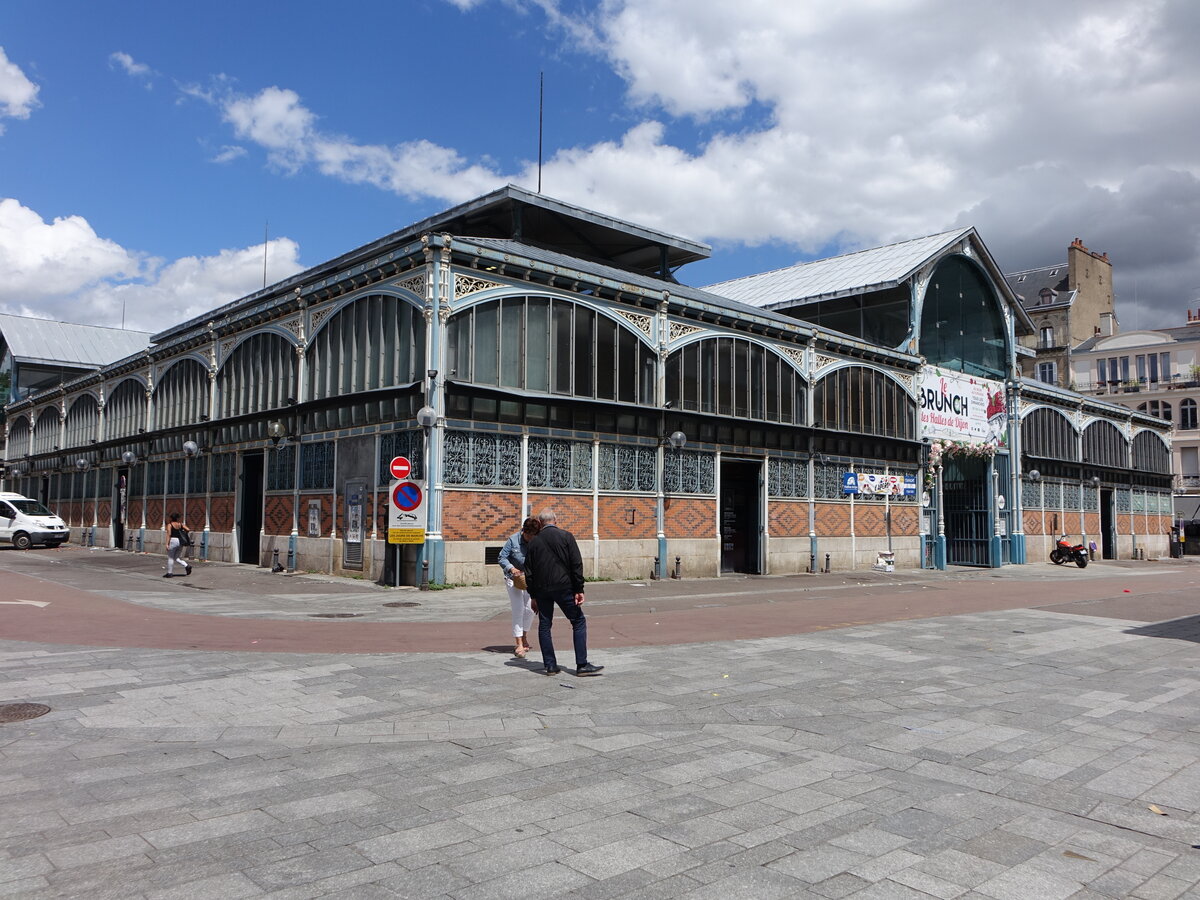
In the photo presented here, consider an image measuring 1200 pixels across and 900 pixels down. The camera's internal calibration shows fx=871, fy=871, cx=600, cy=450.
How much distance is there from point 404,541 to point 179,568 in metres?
11.0

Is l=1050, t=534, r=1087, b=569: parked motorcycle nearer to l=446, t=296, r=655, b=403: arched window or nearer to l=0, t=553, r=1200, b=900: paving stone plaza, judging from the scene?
l=446, t=296, r=655, b=403: arched window

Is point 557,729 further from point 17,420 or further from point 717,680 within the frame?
point 17,420

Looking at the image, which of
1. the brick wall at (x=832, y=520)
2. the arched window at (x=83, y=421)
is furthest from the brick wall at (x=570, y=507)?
the arched window at (x=83, y=421)

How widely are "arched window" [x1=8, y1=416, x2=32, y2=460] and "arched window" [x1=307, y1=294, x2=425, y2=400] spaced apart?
34.8 metres

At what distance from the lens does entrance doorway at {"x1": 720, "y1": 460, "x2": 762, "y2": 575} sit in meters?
28.2

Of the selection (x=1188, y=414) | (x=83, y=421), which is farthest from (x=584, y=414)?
(x=1188, y=414)

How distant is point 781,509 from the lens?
94.2 ft

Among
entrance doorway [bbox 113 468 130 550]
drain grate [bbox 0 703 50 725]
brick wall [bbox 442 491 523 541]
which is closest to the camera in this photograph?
drain grate [bbox 0 703 50 725]

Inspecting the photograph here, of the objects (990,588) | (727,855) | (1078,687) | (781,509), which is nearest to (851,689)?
(1078,687)

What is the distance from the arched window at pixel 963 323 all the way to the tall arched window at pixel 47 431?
4277 centimetres

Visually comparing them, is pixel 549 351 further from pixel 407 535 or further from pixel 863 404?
pixel 863 404

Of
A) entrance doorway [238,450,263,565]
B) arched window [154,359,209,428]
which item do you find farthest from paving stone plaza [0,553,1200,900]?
arched window [154,359,209,428]

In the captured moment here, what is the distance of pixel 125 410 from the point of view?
123ft

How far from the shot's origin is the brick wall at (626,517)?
23.4 metres
